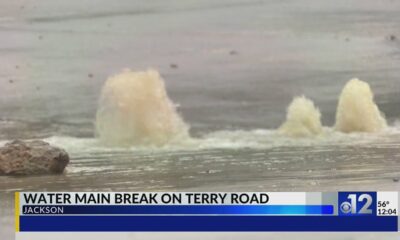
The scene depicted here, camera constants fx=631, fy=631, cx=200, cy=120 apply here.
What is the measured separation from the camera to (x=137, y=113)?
12.6 ft

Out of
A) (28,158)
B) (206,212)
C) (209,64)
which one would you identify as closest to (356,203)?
(206,212)

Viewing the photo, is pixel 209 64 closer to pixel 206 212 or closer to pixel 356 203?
pixel 206 212

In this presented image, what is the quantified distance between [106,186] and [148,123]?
712 millimetres

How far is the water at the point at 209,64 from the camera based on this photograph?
148 inches

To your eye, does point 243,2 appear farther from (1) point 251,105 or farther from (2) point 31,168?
(2) point 31,168

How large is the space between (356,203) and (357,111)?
101 centimetres

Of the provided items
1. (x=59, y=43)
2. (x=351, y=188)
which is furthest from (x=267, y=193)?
(x=59, y=43)

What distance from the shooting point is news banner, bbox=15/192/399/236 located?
9.29ft

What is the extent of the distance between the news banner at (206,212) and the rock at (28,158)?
399 millimetres

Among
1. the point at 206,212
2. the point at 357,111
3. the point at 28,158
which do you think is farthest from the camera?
the point at 357,111

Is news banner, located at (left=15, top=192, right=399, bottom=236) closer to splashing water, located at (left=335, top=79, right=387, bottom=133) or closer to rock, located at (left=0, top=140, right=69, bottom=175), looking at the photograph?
rock, located at (left=0, top=140, right=69, bottom=175)

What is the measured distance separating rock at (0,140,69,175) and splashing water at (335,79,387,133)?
171 cm

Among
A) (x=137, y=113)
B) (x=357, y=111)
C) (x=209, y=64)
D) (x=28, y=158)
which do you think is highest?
(x=209, y=64)

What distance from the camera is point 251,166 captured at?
347 centimetres
